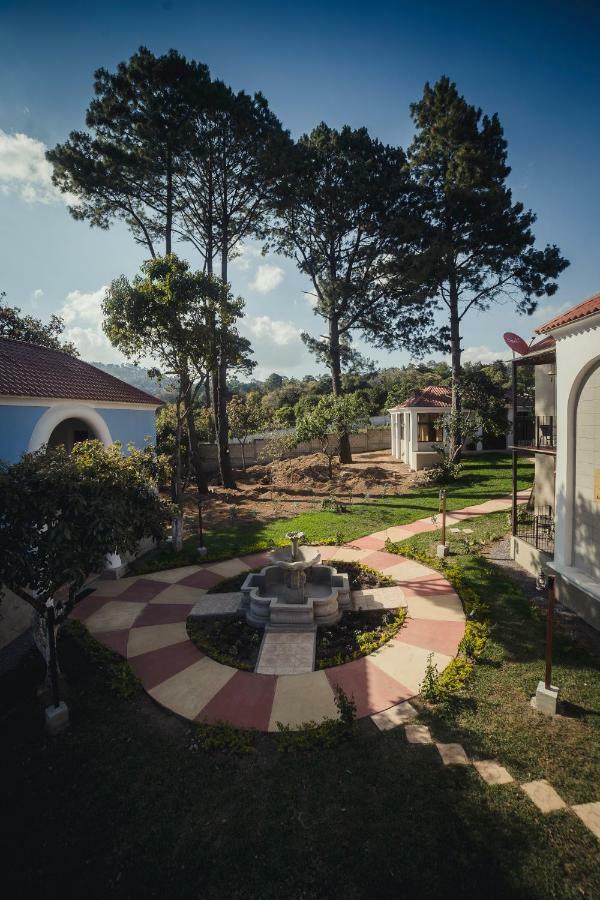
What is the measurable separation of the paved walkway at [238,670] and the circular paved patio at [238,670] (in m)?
0.01

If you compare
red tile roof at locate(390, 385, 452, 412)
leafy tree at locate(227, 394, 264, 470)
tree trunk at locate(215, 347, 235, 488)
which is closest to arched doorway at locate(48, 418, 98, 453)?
tree trunk at locate(215, 347, 235, 488)

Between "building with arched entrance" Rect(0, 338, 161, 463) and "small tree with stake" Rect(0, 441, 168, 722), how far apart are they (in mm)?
1396

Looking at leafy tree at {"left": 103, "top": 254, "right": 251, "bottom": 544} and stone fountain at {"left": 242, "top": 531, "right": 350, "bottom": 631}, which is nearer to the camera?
stone fountain at {"left": 242, "top": 531, "right": 350, "bottom": 631}

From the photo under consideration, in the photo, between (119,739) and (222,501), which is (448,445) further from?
(119,739)

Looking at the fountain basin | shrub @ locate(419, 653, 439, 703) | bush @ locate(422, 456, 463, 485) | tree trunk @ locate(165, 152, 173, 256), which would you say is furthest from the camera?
bush @ locate(422, 456, 463, 485)

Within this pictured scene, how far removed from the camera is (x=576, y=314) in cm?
689

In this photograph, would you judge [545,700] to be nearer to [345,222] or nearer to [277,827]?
[277,827]

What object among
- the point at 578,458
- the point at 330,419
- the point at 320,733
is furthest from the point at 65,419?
the point at 330,419

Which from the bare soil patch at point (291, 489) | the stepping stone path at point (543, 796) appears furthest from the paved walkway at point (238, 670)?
the bare soil patch at point (291, 489)

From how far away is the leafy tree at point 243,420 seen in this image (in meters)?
25.3

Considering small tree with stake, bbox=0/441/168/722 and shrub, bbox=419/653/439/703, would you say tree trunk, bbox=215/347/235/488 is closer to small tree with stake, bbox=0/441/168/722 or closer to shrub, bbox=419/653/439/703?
small tree with stake, bbox=0/441/168/722

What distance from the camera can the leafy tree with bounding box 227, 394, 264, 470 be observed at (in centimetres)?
2534

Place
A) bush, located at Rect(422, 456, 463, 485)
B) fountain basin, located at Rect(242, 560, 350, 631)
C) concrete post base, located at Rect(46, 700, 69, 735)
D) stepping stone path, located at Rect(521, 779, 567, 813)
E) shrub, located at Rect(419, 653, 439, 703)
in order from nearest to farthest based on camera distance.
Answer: stepping stone path, located at Rect(521, 779, 567, 813) → concrete post base, located at Rect(46, 700, 69, 735) → shrub, located at Rect(419, 653, 439, 703) → fountain basin, located at Rect(242, 560, 350, 631) → bush, located at Rect(422, 456, 463, 485)

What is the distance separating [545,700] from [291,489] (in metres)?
15.2
